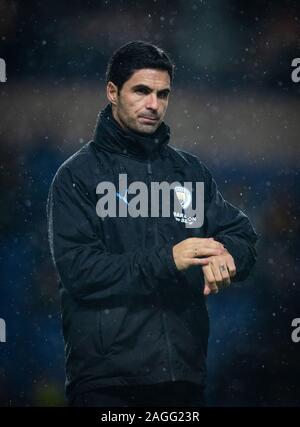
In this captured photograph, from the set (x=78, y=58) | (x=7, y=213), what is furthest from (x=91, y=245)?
(x=78, y=58)

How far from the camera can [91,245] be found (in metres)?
2.31

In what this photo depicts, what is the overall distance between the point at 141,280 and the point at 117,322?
157 millimetres

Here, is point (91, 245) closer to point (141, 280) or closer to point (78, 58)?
point (141, 280)

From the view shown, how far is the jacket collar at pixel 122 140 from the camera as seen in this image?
241cm

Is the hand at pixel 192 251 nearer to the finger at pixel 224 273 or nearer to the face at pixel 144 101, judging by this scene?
the finger at pixel 224 273

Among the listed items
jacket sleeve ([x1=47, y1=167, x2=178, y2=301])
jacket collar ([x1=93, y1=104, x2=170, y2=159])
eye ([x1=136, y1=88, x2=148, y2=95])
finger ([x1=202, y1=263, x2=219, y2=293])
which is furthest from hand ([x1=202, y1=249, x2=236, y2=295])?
eye ([x1=136, y1=88, x2=148, y2=95])

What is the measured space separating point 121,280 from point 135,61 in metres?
0.78

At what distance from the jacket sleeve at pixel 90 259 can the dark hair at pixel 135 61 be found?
0.44m

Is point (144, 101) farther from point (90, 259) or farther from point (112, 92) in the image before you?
point (90, 259)

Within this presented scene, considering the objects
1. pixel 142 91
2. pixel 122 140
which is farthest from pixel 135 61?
pixel 122 140

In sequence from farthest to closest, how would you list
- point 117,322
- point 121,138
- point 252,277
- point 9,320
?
1. point 252,277
2. point 9,320
3. point 121,138
4. point 117,322

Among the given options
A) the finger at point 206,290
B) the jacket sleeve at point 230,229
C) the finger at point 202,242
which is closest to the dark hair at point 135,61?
the jacket sleeve at point 230,229

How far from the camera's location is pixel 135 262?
2262 mm

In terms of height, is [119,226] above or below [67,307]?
above
